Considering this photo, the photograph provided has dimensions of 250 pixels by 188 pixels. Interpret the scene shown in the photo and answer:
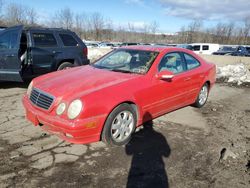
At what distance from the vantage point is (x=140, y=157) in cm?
401

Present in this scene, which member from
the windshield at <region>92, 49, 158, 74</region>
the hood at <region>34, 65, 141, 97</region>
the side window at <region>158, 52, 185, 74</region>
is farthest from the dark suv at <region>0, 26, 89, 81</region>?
the side window at <region>158, 52, 185, 74</region>

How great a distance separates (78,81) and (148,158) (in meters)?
1.68

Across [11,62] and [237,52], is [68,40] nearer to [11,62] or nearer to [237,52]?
[11,62]

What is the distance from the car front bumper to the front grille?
0.35 ft

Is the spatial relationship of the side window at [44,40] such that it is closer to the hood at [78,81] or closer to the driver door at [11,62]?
the driver door at [11,62]

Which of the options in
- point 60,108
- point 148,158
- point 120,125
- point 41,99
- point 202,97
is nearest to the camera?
point 60,108

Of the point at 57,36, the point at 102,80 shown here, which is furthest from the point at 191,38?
the point at 102,80

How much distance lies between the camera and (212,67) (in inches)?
269

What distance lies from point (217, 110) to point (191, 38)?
177ft

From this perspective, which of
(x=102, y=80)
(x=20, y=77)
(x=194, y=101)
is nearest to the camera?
(x=102, y=80)

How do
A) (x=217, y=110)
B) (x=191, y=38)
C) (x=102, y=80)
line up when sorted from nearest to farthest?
1. (x=102, y=80)
2. (x=217, y=110)
3. (x=191, y=38)

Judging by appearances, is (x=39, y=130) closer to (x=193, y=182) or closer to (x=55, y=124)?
(x=55, y=124)

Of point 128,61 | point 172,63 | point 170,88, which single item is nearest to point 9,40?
point 128,61

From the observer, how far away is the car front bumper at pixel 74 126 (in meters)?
3.73
